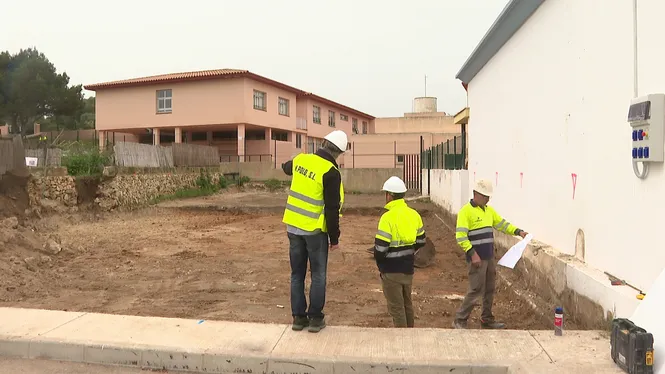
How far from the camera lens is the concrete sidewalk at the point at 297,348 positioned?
4.34m

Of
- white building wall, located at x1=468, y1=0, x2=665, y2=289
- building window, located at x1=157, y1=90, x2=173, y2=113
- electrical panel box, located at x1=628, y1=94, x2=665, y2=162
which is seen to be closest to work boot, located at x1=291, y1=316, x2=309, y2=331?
white building wall, located at x1=468, y1=0, x2=665, y2=289

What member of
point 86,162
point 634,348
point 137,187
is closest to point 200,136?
point 137,187

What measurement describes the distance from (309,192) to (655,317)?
10.0 feet

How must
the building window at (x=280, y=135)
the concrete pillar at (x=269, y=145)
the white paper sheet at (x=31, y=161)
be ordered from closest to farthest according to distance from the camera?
the white paper sheet at (x=31, y=161) → the concrete pillar at (x=269, y=145) → the building window at (x=280, y=135)

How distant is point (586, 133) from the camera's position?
576 cm

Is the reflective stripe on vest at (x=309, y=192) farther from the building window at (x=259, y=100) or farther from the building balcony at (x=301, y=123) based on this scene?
the building balcony at (x=301, y=123)

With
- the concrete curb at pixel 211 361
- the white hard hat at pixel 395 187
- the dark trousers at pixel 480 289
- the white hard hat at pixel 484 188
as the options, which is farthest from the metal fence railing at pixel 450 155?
the concrete curb at pixel 211 361

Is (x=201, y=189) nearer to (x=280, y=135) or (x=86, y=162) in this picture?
(x=86, y=162)

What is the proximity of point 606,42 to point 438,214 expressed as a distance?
13.6 meters

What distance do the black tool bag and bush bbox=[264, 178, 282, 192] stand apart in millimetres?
28822

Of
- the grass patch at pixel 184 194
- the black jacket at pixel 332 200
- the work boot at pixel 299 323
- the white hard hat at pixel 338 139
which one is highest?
the white hard hat at pixel 338 139

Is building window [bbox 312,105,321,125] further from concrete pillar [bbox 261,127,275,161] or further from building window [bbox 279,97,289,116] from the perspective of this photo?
concrete pillar [bbox 261,127,275,161]

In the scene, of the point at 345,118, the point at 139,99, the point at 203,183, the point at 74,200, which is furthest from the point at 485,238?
the point at 345,118

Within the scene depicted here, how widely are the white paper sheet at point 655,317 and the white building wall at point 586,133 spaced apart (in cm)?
34
